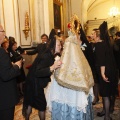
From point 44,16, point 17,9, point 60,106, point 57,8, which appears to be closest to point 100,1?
point 57,8

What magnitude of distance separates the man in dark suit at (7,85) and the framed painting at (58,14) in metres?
7.47

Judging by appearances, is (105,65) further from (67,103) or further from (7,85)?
(7,85)

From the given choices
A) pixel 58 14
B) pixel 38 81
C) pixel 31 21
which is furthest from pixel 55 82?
pixel 58 14

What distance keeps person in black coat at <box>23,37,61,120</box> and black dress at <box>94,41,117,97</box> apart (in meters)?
0.95

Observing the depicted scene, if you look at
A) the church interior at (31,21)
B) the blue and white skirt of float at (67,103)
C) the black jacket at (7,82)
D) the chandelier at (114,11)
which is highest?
the chandelier at (114,11)

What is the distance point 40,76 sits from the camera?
2.73m

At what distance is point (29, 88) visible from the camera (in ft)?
10.3

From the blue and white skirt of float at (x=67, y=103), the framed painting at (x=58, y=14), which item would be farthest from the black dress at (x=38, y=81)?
the framed painting at (x=58, y=14)

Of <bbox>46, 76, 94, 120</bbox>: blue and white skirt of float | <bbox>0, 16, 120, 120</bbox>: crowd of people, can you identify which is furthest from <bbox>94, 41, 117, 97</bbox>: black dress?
<bbox>46, 76, 94, 120</bbox>: blue and white skirt of float

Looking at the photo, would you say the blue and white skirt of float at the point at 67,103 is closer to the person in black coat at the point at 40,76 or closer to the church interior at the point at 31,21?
the person in black coat at the point at 40,76

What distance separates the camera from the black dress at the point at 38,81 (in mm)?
2764

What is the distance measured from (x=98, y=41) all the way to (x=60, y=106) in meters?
1.45

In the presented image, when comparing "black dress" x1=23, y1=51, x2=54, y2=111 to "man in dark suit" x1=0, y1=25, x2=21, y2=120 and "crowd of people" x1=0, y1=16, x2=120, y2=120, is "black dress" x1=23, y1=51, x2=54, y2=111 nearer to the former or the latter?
"crowd of people" x1=0, y1=16, x2=120, y2=120

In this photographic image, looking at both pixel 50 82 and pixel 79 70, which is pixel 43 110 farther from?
pixel 79 70
